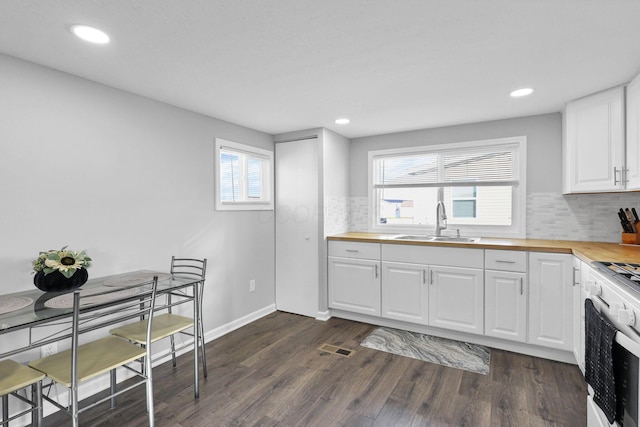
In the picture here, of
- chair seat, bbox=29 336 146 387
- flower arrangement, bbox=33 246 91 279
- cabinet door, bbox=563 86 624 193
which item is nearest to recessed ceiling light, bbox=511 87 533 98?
cabinet door, bbox=563 86 624 193

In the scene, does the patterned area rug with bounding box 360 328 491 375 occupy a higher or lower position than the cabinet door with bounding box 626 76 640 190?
lower

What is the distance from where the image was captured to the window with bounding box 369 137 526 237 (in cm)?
332

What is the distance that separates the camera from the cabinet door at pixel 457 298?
9.49 feet

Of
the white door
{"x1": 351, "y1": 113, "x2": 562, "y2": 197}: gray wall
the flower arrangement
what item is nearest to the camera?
the flower arrangement

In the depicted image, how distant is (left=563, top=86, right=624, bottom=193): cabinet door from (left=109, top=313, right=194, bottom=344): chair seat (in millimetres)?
3217

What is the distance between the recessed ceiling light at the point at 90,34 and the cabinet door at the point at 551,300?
3259 millimetres

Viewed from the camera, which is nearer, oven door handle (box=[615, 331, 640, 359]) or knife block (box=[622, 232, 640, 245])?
oven door handle (box=[615, 331, 640, 359])

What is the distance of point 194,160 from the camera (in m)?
2.96

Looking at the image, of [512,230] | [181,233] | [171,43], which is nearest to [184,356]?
[181,233]

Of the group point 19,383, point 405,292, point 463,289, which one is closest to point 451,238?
point 463,289

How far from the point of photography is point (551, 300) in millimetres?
2613

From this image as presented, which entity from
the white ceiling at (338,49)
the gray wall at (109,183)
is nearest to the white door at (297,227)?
the gray wall at (109,183)

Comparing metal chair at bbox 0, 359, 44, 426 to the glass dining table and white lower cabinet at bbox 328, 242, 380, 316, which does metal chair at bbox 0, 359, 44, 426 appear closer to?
the glass dining table

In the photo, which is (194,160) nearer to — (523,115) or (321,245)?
(321,245)
